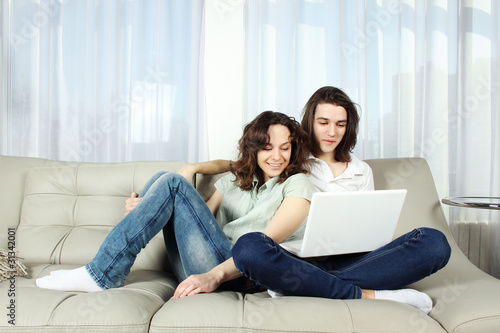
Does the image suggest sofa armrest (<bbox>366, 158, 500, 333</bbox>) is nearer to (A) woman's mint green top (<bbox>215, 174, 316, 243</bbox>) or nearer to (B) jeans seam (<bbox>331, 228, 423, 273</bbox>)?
(B) jeans seam (<bbox>331, 228, 423, 273</bbox>)

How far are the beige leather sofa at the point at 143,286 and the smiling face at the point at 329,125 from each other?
31 centimetres

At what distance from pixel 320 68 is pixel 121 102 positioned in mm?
1207

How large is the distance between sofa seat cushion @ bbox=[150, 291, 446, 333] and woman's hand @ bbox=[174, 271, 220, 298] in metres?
0.06

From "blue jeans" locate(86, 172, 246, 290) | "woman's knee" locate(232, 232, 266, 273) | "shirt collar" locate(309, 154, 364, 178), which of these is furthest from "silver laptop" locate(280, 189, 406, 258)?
"shirt collar" locate(309, 154, 364, 178)

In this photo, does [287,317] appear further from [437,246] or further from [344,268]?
[437,246]

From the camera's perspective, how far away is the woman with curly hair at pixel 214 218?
1298mm

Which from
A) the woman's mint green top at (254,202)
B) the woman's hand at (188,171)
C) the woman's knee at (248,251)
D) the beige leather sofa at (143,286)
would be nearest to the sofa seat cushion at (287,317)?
the beige leather sofa at (143,286)

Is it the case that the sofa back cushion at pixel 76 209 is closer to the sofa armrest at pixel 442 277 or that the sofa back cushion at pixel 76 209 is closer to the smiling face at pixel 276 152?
the smiling face at pixel 276 152

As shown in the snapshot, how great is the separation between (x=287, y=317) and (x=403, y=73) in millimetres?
1777

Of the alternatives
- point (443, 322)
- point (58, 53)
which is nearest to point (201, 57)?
point (58, 53)

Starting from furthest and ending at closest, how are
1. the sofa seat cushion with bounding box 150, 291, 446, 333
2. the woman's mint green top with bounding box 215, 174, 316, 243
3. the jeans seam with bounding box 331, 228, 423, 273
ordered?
the woman's mint green top with bounding box 215, 174, 316, 243 < the jeans seam with bounding box 331, 228, 423, 273 < the sofa seat cushion with bounding box 150, 291, 446, 333

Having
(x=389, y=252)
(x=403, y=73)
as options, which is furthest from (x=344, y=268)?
(x=403, y=73)

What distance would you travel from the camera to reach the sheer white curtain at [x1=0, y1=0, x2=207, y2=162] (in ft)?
8.09

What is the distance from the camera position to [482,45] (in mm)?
2320
